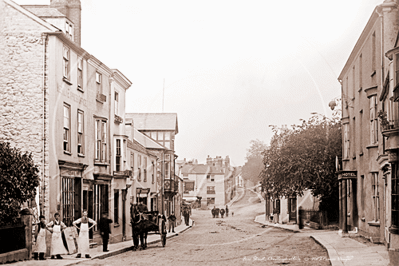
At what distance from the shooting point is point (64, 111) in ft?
78.2

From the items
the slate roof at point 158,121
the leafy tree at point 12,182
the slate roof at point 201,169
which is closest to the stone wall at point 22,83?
the leafy tree at point 12,182

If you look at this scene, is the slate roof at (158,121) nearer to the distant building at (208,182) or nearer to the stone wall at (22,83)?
the stone wall at (22,83)

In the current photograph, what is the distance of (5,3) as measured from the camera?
22.6m

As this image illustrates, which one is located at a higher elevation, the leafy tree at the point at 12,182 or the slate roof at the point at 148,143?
the slate roof at the point at 148,143

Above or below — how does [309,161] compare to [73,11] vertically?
below

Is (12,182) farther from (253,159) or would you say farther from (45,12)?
(253,159)

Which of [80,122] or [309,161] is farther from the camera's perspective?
[309,161]

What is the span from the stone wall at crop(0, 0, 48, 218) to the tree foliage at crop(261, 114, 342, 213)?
2068cm

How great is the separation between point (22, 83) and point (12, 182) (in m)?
6.29

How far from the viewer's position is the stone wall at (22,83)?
2220 centimetres

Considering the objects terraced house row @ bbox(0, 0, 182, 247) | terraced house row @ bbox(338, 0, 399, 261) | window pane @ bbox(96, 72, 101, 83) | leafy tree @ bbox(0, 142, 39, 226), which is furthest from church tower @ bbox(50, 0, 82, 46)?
terraced house row @ bbox(338, 0, 399, 261)

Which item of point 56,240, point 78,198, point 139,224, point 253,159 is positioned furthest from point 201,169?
point 56,240

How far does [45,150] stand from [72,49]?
5037 millimetres

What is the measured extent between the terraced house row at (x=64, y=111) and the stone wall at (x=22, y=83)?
4 centimetres
